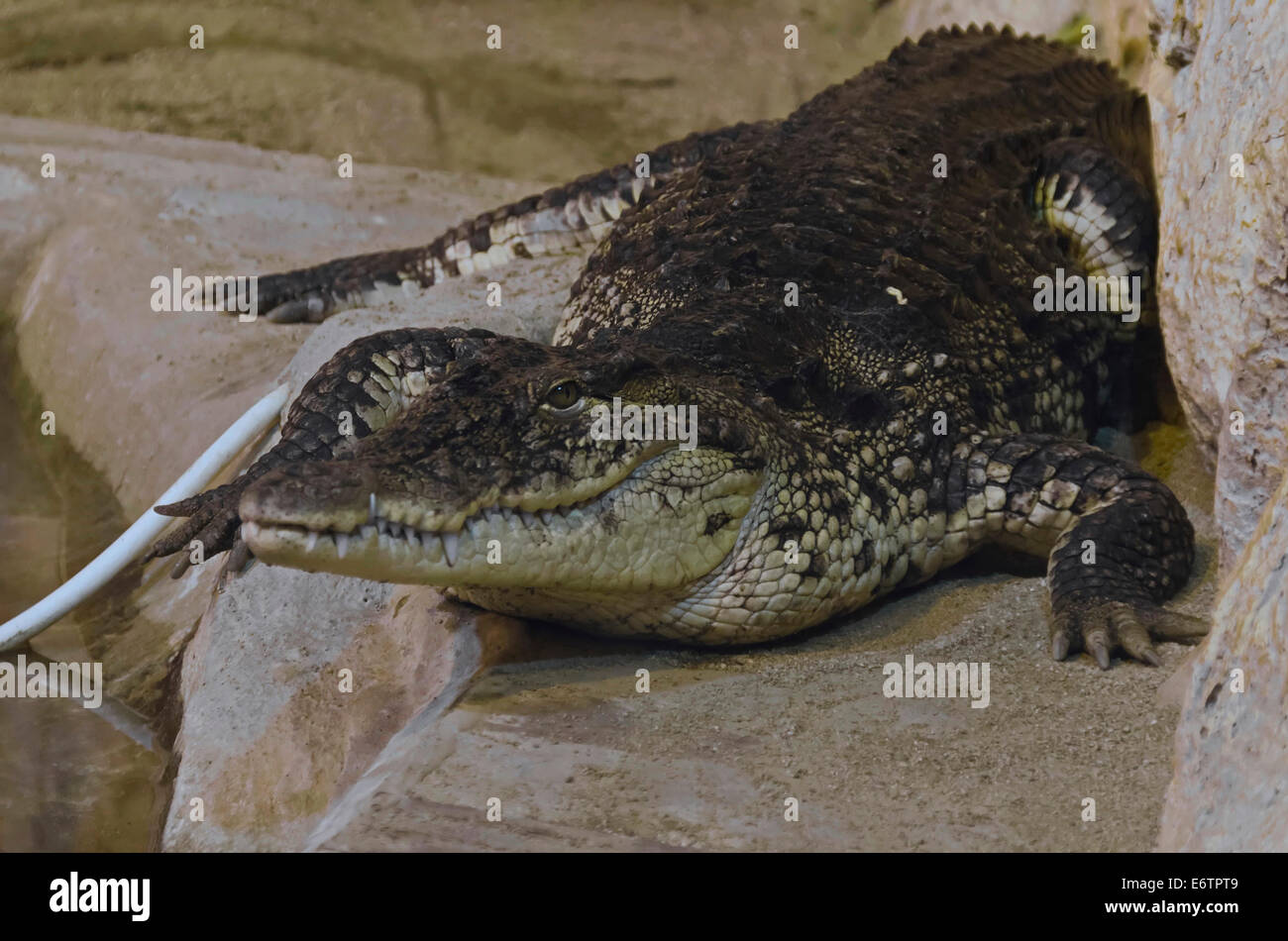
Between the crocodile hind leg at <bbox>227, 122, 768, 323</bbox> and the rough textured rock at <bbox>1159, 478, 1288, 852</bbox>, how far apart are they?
412cm

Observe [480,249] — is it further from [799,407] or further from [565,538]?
[565,538]

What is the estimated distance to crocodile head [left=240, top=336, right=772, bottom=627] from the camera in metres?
2.82

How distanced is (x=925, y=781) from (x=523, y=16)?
7.81 meters

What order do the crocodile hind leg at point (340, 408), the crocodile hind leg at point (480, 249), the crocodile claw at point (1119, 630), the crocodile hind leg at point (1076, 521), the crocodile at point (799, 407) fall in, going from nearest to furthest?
the crocodile at point (799, 407)
the crocodile claw at point (1119, 630)
the crocodile hind leg at point (1076, 521)
the crocodile hind leg at point (340, 408)
the crocodile hind leg at point (480, 249)

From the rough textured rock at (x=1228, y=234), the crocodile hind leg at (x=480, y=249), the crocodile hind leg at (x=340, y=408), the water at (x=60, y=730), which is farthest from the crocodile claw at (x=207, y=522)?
the rough textured rock at (x=1228, y=234)

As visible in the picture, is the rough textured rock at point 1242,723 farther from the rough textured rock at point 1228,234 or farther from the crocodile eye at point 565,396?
the crocodile eye at point 565,396

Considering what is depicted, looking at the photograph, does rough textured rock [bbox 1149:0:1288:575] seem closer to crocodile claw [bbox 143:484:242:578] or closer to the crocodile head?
the crocodile head

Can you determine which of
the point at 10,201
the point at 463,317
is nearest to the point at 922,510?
the point at 463,317

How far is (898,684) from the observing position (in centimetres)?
334

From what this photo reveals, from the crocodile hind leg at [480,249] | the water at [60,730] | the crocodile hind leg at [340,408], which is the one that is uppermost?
the crocodile hind leg at [480,249]

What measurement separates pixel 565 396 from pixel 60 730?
7.23ft

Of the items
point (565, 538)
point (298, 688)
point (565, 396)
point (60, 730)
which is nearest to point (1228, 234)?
point (565, 396)

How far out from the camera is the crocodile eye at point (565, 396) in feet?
10.5

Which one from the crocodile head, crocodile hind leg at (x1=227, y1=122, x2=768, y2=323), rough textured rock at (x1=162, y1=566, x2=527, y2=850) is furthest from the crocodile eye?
crocodile hind leg at (x1=227, y1=122, x2=768, y2=323)
